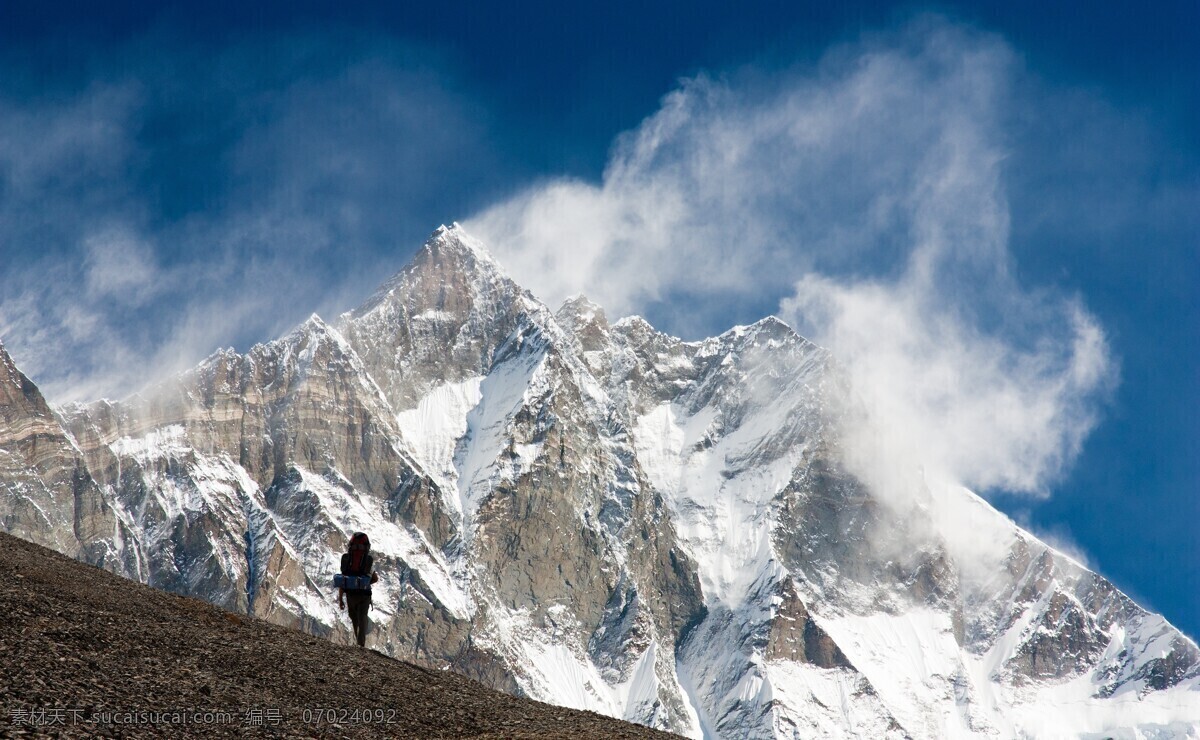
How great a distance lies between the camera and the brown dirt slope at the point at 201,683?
2027cm

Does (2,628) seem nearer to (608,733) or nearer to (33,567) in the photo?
(33,567)

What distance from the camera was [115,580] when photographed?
34.4 metres

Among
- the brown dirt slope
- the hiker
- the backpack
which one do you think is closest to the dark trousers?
the hiker

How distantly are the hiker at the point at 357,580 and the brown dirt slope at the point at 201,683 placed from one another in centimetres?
122

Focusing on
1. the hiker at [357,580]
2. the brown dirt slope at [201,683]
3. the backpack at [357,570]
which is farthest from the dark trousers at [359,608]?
the brown dirt slope at [201,683]

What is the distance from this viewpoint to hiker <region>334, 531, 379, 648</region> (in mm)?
31531

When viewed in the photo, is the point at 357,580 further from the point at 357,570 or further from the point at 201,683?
the point at 201,683

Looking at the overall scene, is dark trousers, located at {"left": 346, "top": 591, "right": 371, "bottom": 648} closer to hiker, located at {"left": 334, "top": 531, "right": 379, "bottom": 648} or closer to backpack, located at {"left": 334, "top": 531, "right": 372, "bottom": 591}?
hiker, located at {"left": 334, "top": 531, "right": 379, "bottom": 648}

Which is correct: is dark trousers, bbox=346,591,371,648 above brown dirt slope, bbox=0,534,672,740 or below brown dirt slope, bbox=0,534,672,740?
above

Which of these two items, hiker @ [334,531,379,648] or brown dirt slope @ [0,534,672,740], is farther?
hiker @ [334,531,379,648]

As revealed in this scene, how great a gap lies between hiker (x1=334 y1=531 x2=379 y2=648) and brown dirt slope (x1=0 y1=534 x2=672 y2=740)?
1217 millimetres

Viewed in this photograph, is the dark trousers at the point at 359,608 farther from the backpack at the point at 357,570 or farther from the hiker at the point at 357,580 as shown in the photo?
the backpack at the point at 357,570

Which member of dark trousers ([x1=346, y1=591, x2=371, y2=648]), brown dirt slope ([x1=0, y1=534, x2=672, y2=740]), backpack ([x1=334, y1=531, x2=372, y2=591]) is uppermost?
backpack ([x1=334, y1=531, x2=372, y2=591])

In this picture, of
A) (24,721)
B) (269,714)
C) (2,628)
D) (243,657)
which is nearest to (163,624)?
(243,657)
